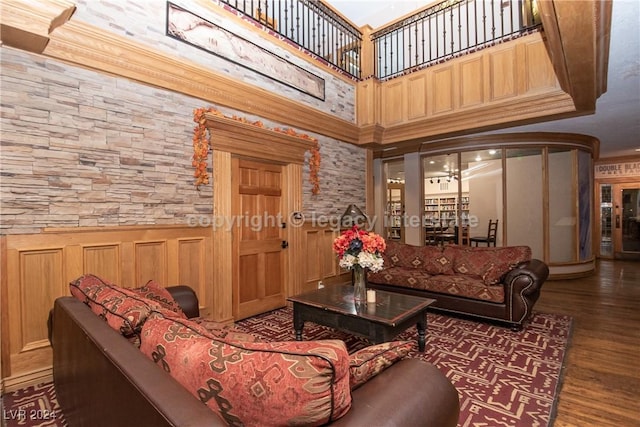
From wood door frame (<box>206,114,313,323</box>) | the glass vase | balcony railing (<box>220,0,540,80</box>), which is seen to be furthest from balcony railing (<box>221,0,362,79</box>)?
the glass vase

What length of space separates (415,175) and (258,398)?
20.9 ft

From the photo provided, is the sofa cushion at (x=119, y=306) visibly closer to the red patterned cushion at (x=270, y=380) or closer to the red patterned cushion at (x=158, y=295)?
the red patterned cushion at (x=158, y=295)

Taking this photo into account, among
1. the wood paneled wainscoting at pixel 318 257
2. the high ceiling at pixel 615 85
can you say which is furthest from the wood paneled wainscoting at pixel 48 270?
the high ceiling at pixel 615 85

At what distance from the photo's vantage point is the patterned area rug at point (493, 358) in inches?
80.0

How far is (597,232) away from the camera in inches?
328

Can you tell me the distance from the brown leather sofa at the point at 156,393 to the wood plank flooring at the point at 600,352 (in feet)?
4.80

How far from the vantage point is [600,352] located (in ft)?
9.45

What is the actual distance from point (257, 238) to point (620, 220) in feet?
31.1

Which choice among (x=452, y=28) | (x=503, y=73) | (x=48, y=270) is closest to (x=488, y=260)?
(x=503, y=73)

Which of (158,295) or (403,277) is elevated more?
(158,295)

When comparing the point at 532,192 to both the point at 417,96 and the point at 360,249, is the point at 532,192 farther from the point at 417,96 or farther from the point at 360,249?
the point at 360,249

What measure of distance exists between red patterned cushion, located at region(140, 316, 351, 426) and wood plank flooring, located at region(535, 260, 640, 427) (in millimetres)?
1917

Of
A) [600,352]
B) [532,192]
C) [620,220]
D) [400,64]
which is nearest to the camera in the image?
[600,352]

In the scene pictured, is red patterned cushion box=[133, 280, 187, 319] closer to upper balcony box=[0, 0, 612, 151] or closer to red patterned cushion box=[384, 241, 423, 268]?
upper balcony box=[0, 0, 612, 151]
